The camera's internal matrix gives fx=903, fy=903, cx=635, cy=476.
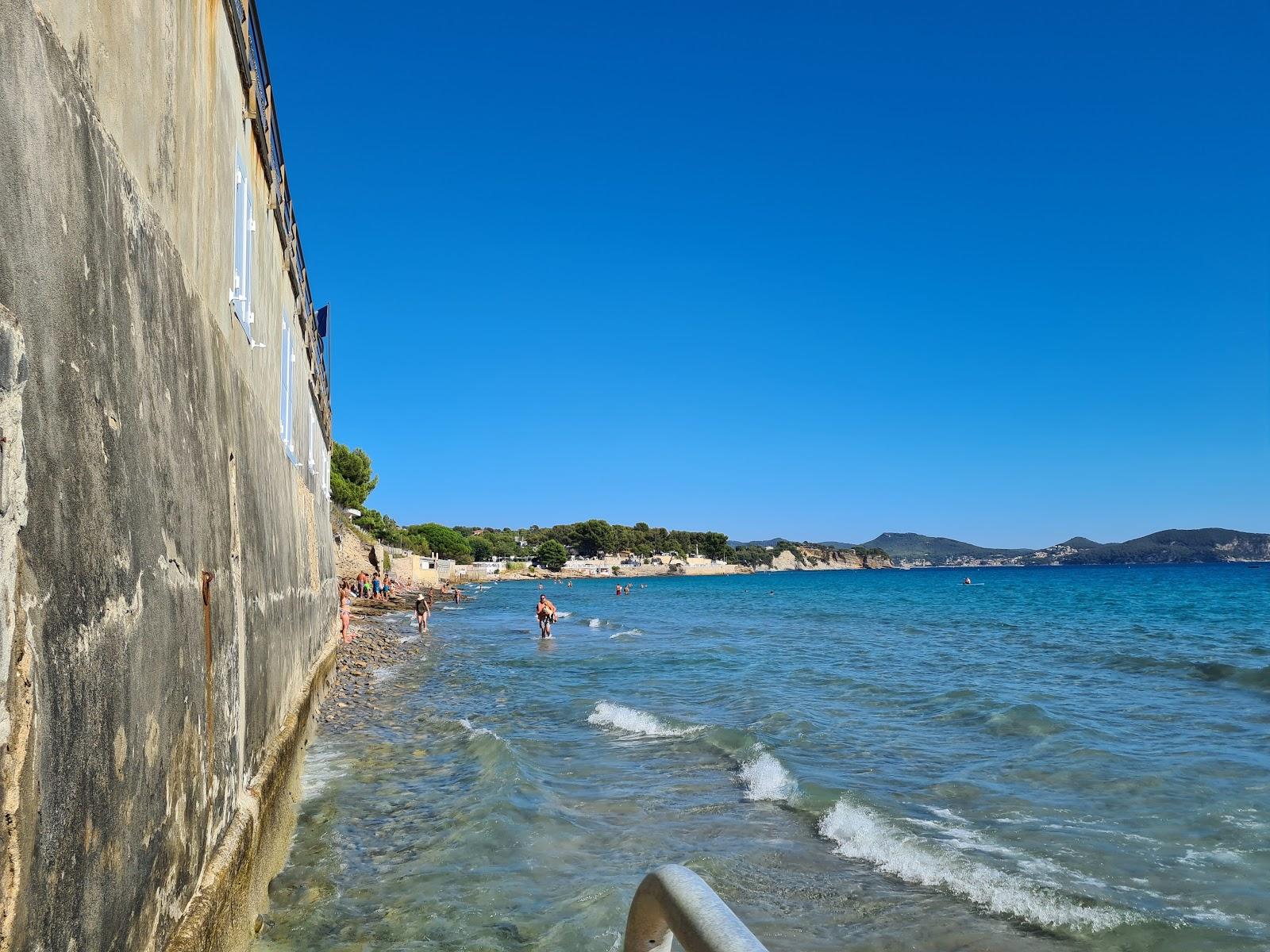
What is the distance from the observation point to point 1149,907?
22.2 ft

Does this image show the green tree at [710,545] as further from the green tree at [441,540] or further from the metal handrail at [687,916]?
the metal handrail at [687,916]

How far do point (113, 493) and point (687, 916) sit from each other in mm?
2393

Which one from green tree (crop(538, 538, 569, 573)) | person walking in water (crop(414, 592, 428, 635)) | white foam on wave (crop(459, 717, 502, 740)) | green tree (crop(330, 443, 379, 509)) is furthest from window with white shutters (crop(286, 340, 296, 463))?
green tree (crop(538, 538, 569, 573))

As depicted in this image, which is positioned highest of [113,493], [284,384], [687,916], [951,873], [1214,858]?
[284,384]

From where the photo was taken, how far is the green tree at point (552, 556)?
145375 mm

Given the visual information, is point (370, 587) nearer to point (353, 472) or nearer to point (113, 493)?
point (353, 472)

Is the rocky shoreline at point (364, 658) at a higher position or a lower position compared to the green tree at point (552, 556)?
lower

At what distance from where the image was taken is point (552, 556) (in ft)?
478

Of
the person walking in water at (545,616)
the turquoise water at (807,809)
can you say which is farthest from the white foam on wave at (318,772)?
the person walking in water at (545,616)

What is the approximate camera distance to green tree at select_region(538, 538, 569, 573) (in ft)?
477

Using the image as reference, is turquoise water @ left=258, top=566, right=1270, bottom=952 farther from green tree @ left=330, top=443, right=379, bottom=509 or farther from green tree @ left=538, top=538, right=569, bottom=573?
green tree @ left=538, top=538, right=569, bottom=573

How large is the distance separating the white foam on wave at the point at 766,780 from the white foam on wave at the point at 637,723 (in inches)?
90.9

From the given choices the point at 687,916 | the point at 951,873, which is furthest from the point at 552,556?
the point at 687,916

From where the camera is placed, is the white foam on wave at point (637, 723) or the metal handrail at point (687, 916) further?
the white foam on wave at point (637, 723)
